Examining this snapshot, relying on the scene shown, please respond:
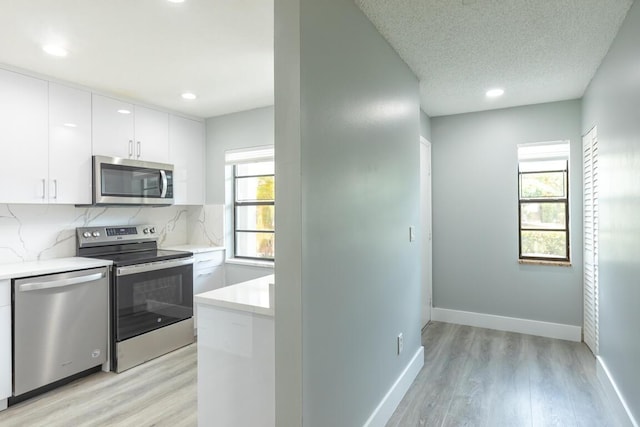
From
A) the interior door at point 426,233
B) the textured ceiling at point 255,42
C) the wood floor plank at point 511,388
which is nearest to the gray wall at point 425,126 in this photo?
the interior door at point 426,233

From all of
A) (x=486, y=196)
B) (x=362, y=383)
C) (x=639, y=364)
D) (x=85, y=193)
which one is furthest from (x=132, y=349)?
(x=486, y=196)

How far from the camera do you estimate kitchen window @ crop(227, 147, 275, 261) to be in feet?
13.6

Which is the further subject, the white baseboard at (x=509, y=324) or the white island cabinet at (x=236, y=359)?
the white baseboard at (x=509, y=324)

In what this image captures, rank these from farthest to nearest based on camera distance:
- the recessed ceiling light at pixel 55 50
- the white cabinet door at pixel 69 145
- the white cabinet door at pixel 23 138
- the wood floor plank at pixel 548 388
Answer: the white cabinet door at pixel 69 145 → the white cabinet door at pixel 23 138 → the recessed ceiling light at pixel 55 50 → the wood floor plank at pixel 548 388

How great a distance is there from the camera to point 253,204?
14.0ft

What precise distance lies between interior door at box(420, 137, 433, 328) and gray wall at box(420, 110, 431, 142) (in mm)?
67

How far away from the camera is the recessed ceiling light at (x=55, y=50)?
2414 mm

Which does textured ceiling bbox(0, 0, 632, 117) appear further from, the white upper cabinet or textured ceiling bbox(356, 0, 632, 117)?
the white upper cabinet

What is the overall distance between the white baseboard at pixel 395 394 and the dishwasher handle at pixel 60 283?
7.64 feet

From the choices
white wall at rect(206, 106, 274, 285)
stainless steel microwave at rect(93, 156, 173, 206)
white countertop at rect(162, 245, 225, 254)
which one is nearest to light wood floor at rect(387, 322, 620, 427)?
white wall at rect(206, 106, 274, 285)

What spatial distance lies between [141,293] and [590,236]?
3.98m

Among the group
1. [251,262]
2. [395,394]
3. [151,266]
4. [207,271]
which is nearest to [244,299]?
[395,394]

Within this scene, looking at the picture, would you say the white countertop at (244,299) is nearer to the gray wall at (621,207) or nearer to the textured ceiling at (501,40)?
the textured ceiling at (501,40)

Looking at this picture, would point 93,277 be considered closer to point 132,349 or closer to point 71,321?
point 71,321
